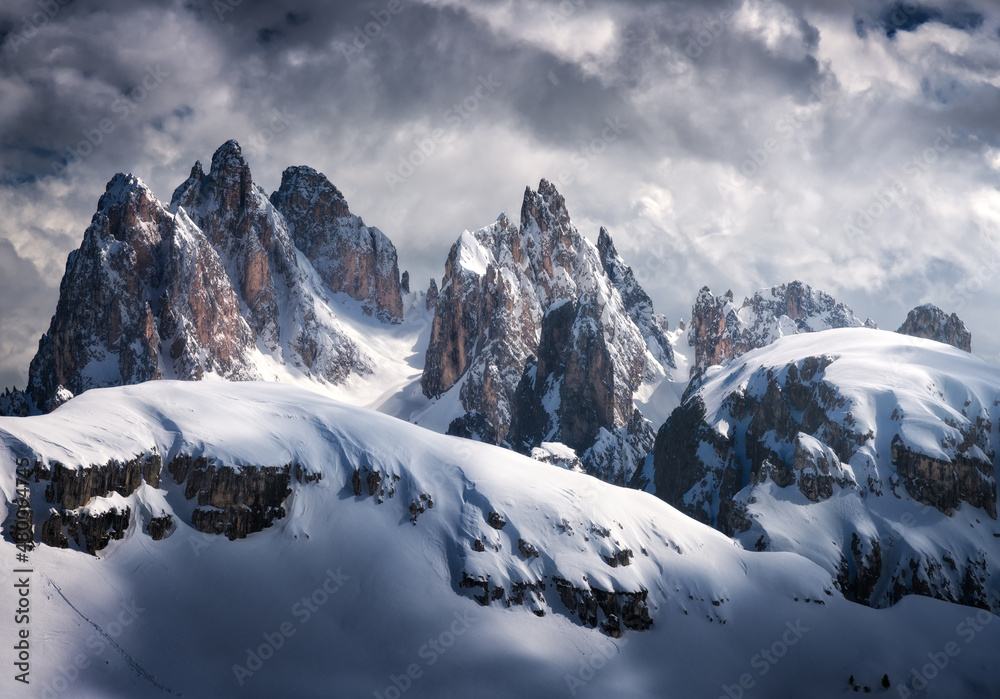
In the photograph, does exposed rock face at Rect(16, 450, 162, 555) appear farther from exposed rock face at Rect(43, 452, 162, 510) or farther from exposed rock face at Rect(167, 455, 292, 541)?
exposed rock face at Rect(167, 455, 292, 541)

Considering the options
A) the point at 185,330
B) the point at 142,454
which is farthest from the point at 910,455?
the point at 185,330

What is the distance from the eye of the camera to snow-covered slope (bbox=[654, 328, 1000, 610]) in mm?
116625

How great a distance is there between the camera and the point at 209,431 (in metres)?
84.0

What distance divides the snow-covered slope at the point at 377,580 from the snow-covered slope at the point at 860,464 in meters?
16.6

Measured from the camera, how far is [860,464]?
425ft

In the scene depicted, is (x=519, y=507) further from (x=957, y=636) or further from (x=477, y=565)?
(x=957, y=636)

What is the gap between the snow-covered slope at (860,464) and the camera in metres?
117

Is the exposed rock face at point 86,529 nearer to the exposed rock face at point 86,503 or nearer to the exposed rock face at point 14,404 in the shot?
the exposed rock face at point 86,503

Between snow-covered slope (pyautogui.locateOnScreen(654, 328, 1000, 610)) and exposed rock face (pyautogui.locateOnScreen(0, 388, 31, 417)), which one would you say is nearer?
snow-covered slope (pyautogui.locateOnScreen(654, 328, 1000, 610))

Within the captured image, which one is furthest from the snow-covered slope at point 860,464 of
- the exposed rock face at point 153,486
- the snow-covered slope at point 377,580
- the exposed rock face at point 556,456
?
the exposed rock face at point 153,486

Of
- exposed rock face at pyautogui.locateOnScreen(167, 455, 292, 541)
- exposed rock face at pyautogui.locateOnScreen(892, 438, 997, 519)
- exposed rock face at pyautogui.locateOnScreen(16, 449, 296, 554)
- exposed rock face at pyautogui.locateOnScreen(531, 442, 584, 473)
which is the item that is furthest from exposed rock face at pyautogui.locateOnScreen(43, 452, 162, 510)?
exposed rock face at pyautogui.locateOnScreen(892, 438, 997, 519)

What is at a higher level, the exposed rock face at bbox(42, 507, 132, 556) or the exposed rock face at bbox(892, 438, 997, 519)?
the exposed rock face at bbox(42, 507, 132, 556)

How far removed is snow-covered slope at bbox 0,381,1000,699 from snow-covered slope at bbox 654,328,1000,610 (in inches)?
653

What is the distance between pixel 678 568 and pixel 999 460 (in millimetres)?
74283
